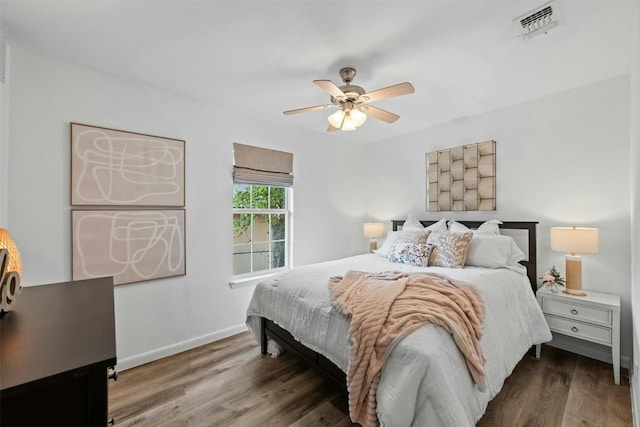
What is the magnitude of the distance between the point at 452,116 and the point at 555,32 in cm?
154

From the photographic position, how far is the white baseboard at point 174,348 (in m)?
2.40

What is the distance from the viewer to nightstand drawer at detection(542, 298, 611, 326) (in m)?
2.25

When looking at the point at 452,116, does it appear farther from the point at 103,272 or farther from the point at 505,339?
the point at 103,272

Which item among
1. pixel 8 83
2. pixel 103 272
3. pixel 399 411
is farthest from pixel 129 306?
pixel 399 411

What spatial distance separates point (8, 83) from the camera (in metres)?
1.93

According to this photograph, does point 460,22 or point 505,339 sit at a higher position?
point 460,22

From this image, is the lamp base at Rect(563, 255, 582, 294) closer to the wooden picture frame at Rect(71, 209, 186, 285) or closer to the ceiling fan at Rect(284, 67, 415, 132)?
the ceiling fan at Rect(284, 67, 415, 132)

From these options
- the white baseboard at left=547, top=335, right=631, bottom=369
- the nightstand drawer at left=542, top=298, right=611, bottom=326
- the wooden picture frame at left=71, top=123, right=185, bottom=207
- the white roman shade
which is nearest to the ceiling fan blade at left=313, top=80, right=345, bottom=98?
the white roman shade

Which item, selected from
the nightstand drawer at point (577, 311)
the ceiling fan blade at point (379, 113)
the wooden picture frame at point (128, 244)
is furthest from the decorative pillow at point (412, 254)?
the wooden picture frame at point (128, 244)

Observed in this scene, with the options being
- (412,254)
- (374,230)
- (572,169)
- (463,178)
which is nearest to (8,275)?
(412,254)

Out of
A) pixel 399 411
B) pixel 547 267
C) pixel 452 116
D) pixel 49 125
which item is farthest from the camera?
pixel 452 116

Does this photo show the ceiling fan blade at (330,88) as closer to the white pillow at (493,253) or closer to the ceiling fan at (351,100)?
the ceiling fan at (351,100)

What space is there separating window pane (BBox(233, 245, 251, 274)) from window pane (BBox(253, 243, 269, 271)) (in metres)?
0.08

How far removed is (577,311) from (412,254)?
1.39 metres
